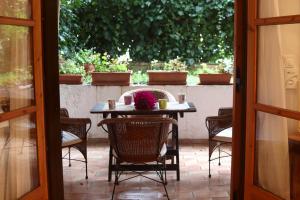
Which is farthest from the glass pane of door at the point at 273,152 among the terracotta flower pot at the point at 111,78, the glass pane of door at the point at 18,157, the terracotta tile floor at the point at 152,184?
the terracotta flower pot at the point at 111,78

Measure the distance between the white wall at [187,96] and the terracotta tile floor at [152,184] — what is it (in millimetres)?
700

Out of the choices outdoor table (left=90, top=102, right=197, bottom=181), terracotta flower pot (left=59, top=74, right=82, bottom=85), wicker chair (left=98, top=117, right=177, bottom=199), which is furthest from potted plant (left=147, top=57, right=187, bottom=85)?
wicker chair (left=98, top=117, right=177, bottom=199)

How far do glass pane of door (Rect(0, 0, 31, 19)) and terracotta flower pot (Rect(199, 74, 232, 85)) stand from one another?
3.43 m

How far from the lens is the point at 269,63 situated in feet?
9.06

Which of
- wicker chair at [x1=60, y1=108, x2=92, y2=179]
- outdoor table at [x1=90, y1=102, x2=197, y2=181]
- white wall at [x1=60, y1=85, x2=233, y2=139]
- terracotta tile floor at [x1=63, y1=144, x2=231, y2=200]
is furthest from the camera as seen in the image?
white wall at [x1=60, y1=85, x2=233, y2=139]

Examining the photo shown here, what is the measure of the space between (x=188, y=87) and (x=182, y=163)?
4.03 feet

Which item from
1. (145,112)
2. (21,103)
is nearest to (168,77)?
(145,112)

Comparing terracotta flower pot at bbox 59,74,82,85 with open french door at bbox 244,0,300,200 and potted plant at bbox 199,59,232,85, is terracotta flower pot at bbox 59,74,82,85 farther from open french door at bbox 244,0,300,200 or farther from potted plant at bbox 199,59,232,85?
open french door at bbox 244,0,300,200

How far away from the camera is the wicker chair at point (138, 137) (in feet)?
11.5

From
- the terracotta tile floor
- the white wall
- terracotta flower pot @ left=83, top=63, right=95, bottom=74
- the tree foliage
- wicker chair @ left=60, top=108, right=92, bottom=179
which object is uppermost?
the tree foliage

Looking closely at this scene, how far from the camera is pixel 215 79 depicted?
576cm

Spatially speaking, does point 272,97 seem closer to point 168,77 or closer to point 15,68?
point 15,68

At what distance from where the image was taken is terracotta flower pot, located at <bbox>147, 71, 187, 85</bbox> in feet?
18.9

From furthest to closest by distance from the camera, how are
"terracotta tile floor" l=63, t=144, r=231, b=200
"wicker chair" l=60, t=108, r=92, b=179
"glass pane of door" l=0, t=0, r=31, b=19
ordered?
"wicker chair" l=60, t=108, r=92, b=179 → "terracotta tile floor" l=63, t=144, r=231, b=200 → "glass pane of door" l=0, t=0, r=31, b=19
